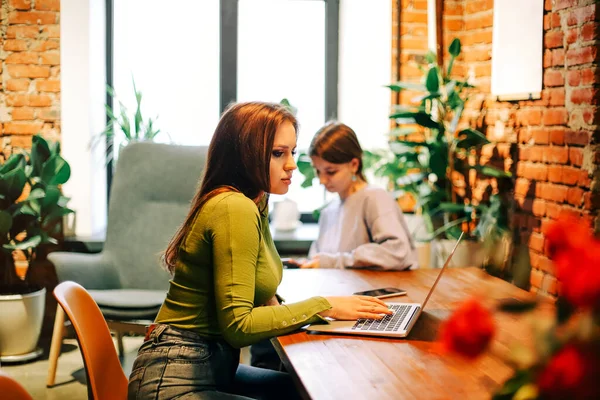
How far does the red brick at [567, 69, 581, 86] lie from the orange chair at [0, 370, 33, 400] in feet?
8.96

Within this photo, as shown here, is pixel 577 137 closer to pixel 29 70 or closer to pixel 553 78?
pixel 553 78

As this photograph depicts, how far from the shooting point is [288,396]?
2010 mm

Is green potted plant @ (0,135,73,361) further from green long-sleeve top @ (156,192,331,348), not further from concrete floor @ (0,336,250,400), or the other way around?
green long-sleeve top @ (156,192,331,348)

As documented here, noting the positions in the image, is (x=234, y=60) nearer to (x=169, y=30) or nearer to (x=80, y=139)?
(x=169, y=30)

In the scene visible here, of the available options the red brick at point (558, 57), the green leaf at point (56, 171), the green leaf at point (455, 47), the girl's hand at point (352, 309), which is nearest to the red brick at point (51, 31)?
the green leaf at point (56, 171)

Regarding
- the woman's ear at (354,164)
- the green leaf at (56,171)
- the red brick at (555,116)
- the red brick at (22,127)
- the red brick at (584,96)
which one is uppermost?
the red brick at (584,96)

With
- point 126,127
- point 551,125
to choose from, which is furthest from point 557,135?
point 126,127

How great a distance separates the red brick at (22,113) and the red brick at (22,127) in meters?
0.03

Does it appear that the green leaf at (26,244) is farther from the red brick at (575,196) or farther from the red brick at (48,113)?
the red brick at (575,196)

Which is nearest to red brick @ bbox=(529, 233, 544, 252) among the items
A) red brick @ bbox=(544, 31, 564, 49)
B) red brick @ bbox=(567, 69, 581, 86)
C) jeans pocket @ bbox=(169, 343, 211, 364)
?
red brick @ bbox=(567, 69, 581, 86)

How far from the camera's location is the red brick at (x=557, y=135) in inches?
135

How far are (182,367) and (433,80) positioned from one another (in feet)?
8.78

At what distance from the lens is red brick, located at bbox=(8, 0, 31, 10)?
4.24 metres

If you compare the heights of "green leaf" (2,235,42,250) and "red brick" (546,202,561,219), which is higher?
"red brick" (546,202,561,219)
